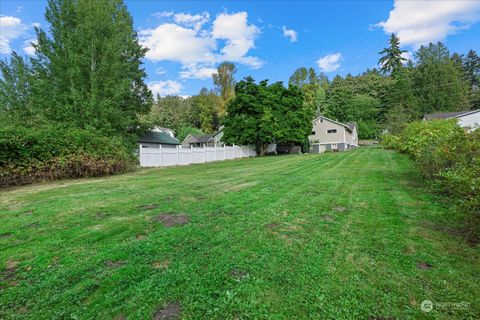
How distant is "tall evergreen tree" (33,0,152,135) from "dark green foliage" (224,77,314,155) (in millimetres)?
10671

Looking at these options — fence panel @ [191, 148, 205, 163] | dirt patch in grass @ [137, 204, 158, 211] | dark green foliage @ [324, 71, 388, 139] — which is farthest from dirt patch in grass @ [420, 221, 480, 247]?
dark green foliage @ [324, 71, 388, 139]

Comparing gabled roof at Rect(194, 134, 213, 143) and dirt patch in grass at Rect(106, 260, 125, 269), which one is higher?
gabled roof at Rect(194, 134, 213, 143)

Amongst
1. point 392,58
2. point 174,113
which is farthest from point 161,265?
point 392,58

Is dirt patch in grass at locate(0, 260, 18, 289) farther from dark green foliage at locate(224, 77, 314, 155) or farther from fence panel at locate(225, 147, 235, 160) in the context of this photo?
dark green foliage at locate(224, 77, 314, 155)

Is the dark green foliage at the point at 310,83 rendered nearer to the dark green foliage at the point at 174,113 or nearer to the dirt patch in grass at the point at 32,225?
the dark green foliage at the point at 174,113

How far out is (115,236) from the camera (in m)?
3.32

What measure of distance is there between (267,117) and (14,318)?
2129 centimetres

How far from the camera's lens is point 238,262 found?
2.58m

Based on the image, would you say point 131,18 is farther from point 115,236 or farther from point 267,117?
point 115,236

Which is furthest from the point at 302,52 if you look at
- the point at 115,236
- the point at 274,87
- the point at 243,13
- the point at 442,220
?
the point at 115,236

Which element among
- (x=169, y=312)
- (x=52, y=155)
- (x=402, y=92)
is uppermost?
(x=402, y=92)

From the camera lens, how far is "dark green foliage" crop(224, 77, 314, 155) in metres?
22.1

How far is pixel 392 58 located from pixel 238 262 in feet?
201

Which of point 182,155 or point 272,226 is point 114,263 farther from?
point 182,155
